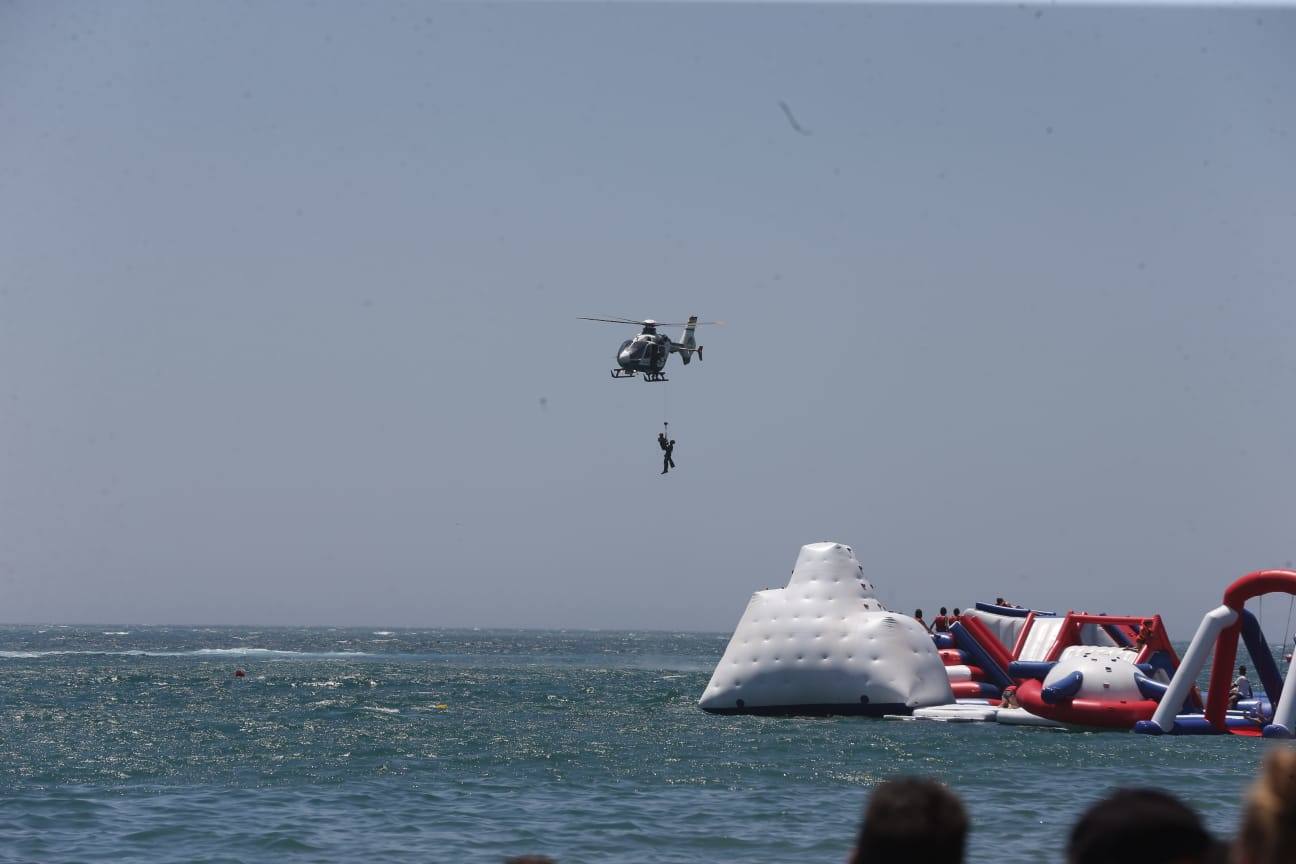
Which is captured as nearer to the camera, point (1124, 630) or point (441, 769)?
point (441, 769)

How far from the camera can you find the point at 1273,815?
3312 mm

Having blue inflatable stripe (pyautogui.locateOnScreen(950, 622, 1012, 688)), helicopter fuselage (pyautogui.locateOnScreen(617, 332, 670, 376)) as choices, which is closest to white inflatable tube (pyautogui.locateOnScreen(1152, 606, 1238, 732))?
blue inflatable stripe (pyautogui.locateOnScreen(950, 622, 1012, 688))

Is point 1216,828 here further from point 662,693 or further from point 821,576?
point 662,693

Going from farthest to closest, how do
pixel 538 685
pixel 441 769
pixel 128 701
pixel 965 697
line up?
pixel 538 685 → pixel 128 701 → pixel 965 697 → pixel 441 769

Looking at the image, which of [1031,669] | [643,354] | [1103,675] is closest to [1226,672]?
[1103,675]

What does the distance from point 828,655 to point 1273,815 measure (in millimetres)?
32863

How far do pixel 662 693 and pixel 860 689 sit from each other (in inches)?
845

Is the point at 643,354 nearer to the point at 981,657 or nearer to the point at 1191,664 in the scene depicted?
the point at 981,657

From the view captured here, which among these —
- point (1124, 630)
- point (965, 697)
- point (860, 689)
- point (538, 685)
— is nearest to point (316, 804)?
point (860, 689)

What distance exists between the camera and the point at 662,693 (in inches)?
2211

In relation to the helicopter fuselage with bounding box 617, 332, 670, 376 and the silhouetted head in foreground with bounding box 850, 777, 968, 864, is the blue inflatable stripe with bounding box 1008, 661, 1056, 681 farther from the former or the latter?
the silhouetted head in foreground with bounding box 850, 777, 968, 864

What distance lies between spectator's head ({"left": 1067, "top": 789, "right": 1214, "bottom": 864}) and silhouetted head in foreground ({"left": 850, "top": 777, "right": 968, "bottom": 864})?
328 millimetres

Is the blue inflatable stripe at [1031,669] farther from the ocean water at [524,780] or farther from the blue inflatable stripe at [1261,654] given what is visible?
the blue inflatable stripe at [1261,654]

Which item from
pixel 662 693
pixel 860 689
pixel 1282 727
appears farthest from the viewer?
pixel 662 693
